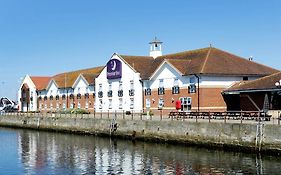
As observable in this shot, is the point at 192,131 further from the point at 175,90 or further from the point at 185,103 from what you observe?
the point at 175,90

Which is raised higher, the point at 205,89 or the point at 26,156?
the point at 205,89

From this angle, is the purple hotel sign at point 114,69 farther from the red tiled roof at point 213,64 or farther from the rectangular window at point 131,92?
the rectangular window at point 131,92

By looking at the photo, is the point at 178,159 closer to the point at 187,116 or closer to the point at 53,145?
the point at 187,116

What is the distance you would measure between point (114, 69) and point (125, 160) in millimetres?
33598

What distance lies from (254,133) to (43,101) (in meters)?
60.9

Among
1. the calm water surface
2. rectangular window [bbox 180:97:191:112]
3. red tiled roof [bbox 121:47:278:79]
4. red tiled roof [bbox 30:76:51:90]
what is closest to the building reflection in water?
the calm water surface

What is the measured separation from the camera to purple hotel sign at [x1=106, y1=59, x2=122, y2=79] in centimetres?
6231

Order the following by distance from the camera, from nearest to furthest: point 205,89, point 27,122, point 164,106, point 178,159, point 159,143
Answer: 1. point 178,159
2. point 159,143
3. point 205,89
4. point 164,106
5. point 27,122

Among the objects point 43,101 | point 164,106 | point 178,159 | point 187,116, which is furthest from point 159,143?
point 43,101

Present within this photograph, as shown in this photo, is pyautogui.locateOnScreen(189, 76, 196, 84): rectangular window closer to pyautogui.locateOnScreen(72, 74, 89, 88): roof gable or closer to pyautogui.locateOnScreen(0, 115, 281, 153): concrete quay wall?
pyautogui.locateOnScreen(0, 115, 281, 153): concrete quay wall

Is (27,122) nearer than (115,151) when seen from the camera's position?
No

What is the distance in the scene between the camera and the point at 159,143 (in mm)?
38312

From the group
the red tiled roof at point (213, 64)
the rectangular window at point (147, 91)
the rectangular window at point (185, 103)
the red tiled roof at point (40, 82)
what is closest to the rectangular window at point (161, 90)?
the rectangular window at point (147, 91)

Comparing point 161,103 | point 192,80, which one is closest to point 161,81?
point 161,103
